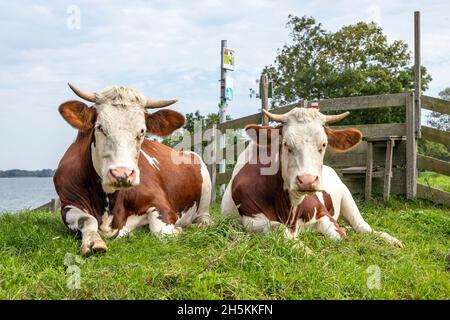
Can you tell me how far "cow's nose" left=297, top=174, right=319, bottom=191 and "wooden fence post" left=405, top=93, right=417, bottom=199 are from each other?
213 inches

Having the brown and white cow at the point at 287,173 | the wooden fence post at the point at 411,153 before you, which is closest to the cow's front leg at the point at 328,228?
the brown and white cow at the point at 287,173

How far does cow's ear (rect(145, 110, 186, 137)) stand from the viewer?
16.9ft

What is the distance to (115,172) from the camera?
14.0 ft

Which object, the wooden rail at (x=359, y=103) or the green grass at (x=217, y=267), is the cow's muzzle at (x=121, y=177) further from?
the wooden rail at (x=359, y=103)

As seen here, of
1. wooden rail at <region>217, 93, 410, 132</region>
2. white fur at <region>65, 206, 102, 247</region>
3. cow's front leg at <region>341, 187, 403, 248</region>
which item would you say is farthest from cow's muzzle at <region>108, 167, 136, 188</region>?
wooden rail at <region>217, 93, 410, 132</region>

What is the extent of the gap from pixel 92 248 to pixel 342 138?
97.4 inches

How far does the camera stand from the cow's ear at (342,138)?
16.8 ft

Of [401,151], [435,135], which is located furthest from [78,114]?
[435,135]

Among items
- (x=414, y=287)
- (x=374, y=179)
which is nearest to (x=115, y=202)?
(x=414, y=287)

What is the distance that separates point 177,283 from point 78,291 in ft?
1.98

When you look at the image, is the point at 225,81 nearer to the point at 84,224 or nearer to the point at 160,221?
the point at 160,221

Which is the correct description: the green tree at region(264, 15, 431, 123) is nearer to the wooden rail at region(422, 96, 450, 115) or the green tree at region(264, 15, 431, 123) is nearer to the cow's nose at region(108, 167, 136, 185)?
the wooden rail at region(422, 96, 450, 115)
